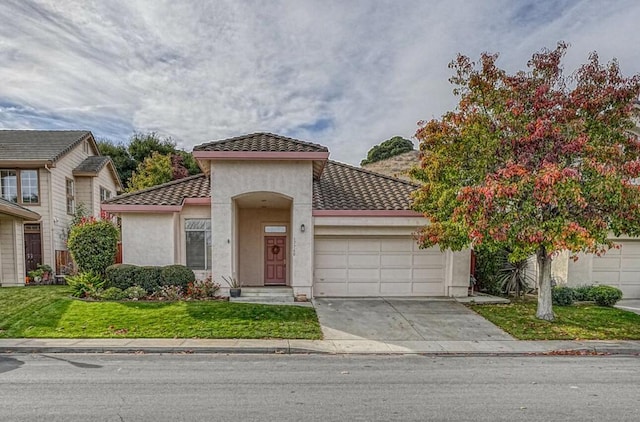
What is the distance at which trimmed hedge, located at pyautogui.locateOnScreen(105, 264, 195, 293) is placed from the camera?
39.5ft

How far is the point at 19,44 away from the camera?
37.6ft

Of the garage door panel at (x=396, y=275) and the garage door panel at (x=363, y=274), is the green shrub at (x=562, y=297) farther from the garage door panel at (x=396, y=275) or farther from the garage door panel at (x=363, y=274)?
the garage door panel at (x=363, y=274)

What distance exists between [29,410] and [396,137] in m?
41.5

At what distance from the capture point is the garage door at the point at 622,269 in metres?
13.7

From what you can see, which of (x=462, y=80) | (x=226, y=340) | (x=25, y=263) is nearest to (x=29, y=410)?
(x=226, y=340)

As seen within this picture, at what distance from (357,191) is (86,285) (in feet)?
31.6

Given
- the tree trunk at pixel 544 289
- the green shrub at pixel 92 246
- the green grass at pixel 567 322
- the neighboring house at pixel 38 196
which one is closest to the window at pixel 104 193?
the neighboring house at pixel 38 196

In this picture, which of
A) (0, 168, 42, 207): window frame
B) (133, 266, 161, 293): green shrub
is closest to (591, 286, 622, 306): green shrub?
(133, 266, 161, 293): green shrub

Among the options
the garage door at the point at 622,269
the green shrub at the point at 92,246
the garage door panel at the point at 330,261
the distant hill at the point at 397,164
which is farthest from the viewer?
the distant hill at the point at 397,164

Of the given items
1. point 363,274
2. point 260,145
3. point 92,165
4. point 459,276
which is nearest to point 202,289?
point 260,145

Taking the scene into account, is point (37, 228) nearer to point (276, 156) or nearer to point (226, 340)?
point (276, 156)

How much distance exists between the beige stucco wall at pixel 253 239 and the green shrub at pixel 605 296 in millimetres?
10687

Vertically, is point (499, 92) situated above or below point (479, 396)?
above

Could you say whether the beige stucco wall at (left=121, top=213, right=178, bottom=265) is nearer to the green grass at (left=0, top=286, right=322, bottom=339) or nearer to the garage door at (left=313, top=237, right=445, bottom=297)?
the green grass at (left=0, top=286, right=322, bottom=339)
